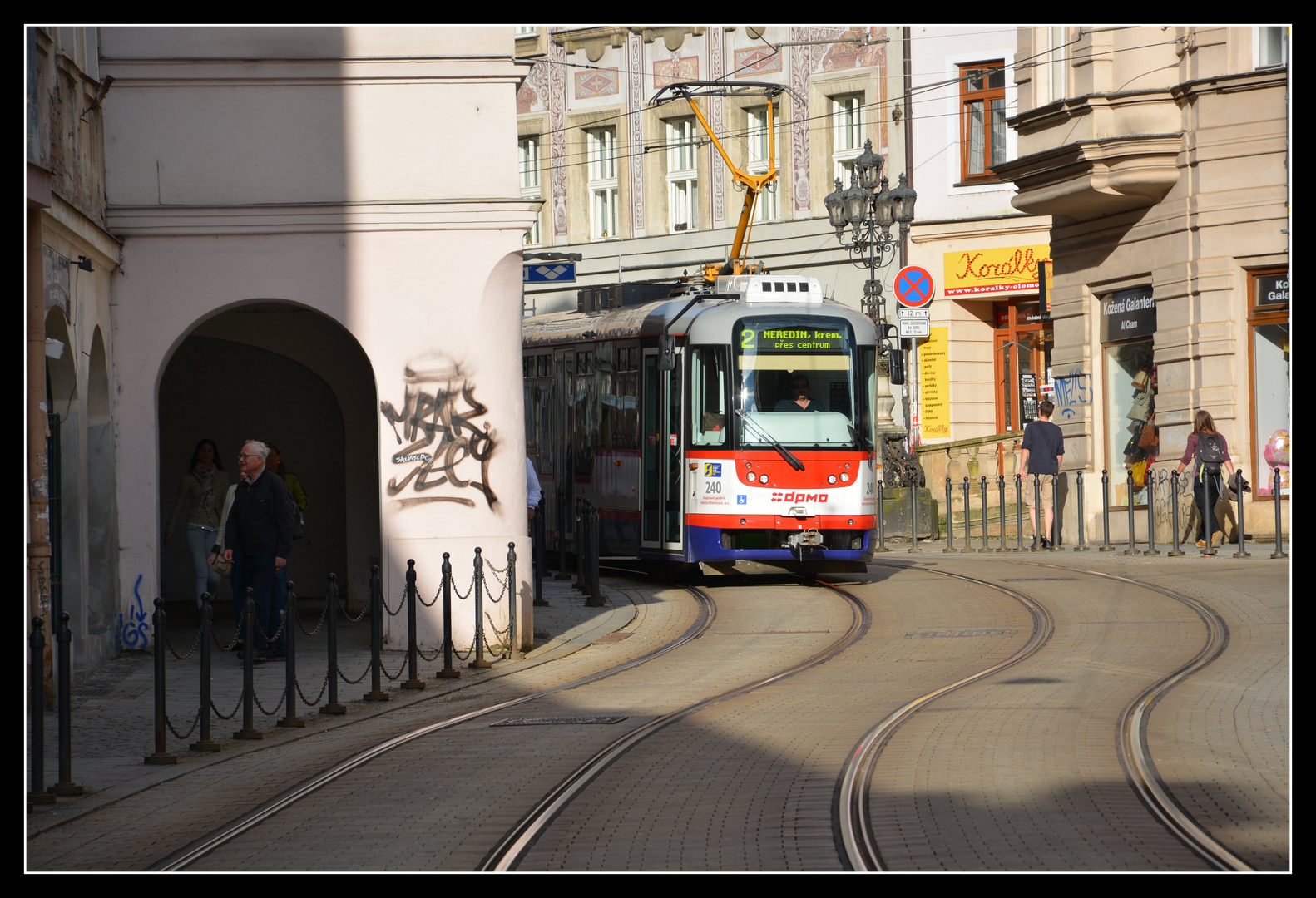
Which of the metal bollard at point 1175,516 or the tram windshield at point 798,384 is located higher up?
the tram windshield at point 798,384

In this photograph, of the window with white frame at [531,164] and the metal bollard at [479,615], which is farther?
the window with white frame at [531,164]

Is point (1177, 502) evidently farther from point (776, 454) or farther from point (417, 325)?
point (417, 325)

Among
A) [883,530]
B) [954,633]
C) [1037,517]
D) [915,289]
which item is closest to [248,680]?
[954,633]

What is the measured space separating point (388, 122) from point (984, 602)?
6815 millimetres

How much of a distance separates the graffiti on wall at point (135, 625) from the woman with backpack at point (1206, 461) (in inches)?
487

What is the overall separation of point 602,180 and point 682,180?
7.72 ft

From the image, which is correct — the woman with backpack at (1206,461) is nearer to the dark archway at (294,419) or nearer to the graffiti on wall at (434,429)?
the dark archway at (294,419)

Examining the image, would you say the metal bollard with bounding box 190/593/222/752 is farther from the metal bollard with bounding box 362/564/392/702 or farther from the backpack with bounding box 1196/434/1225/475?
the backpack with bounding box 1196/434/1225/475

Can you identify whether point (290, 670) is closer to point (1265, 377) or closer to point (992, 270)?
point (1265, 377)

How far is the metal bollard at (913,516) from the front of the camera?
86.0ft

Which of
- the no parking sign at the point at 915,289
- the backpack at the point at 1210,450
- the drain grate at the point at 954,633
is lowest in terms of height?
the drain grate at the point at 954,633

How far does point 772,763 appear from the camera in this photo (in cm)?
944

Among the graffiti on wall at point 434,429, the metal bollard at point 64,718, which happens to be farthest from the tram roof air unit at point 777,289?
the metal bollard at point 64,718

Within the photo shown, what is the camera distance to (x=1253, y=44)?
2389 centimetres
